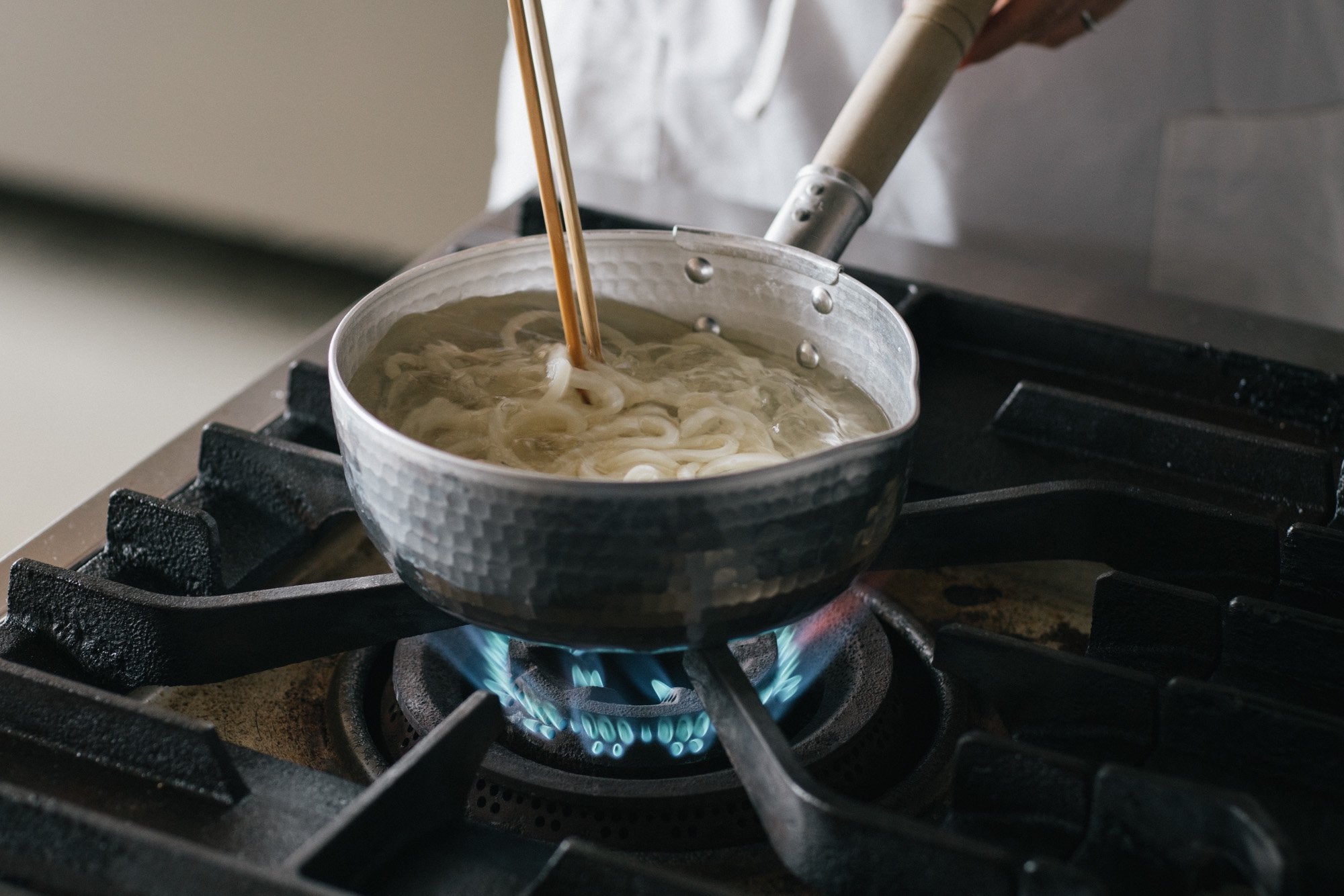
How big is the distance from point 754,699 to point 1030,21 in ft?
2.46

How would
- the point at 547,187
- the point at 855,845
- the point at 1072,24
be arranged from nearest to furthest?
1. the point at 855,845
2. the point at 547,187
3. the point at 1072,24

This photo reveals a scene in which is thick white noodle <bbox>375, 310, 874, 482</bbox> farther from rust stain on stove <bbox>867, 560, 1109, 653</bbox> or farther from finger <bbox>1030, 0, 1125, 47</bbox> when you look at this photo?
finger <bbox>1030, 0, 1125, 47</bbox>

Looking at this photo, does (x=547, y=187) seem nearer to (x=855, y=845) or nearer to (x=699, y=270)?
(x=699, y=270)

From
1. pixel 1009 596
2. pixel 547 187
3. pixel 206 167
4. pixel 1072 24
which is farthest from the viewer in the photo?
pixel 206 167

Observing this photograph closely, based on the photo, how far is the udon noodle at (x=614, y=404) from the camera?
0.67m

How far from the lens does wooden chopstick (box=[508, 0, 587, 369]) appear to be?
655 millimetres

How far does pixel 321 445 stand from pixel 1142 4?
0.98 meters

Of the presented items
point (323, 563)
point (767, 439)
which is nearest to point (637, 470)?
point (767, 439)

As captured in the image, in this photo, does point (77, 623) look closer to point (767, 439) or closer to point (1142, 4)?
point (767, 439)

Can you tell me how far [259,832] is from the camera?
57cm

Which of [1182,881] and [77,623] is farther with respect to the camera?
[77,623]

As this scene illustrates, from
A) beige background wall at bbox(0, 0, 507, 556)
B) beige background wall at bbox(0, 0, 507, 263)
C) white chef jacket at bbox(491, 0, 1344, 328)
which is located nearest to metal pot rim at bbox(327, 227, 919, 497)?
white chef jacket at bbox(491, 0, 1344, 328)

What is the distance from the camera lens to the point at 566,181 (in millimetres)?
698

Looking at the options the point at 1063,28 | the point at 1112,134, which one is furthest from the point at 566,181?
the point at 1112,134
